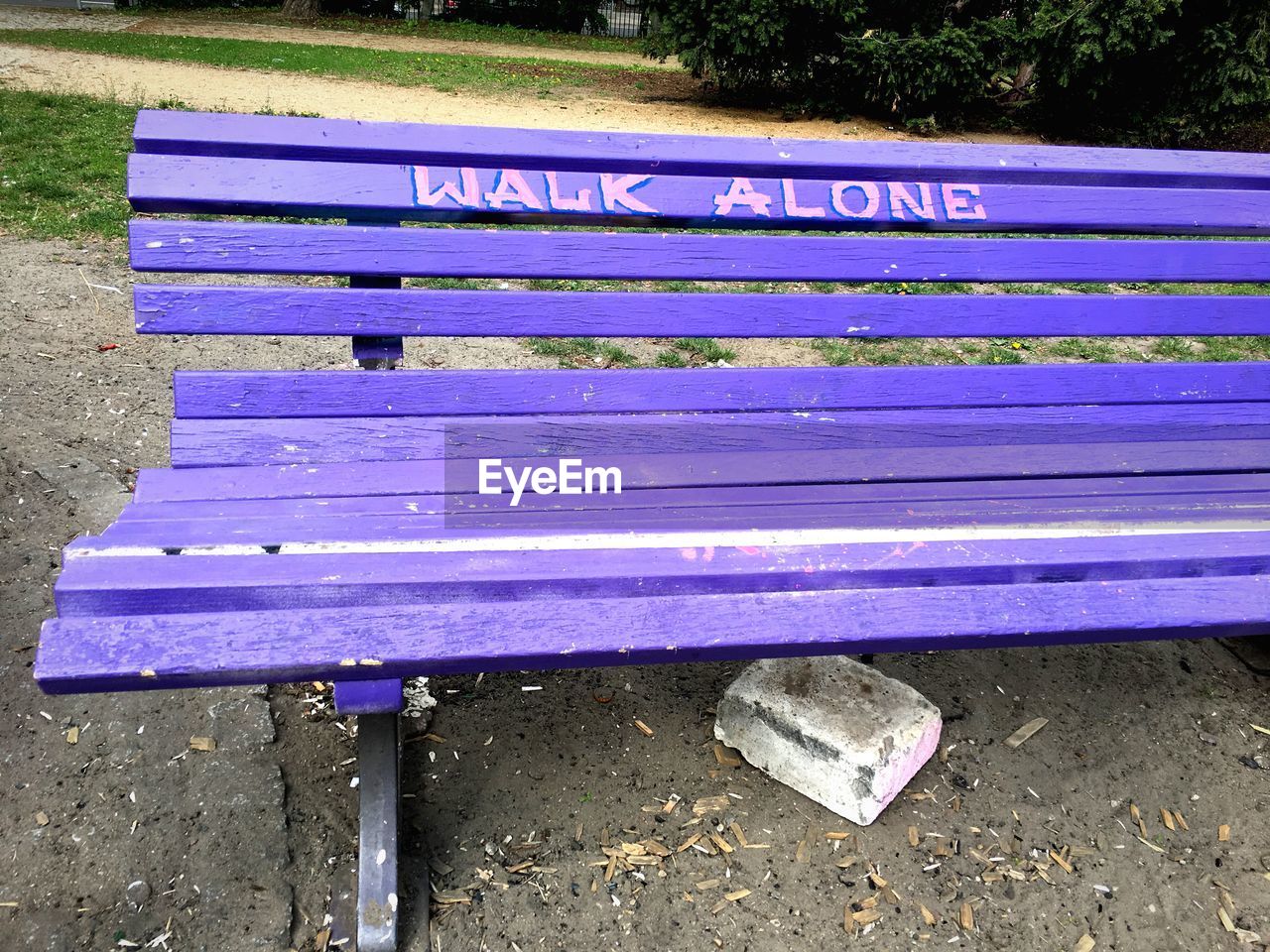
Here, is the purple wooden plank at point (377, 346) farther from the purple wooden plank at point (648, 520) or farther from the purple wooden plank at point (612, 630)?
the purple wooden plank at point (612, 630)

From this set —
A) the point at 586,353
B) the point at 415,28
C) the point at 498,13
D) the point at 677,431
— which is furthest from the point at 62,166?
the point at 498,13

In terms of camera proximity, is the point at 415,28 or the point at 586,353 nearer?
the point at 586,353

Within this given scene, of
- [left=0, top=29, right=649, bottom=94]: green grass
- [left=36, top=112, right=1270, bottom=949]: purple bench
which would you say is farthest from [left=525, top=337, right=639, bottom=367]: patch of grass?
[left=0, top=29, right=649, bottom=94]: green grass

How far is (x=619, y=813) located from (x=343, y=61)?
13341 mm

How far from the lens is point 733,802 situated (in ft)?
7.90

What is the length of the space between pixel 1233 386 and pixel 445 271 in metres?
2.12

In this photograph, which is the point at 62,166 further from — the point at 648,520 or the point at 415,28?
the point at 415,28

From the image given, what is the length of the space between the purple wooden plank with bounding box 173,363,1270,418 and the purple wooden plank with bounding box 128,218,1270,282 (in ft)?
0.76

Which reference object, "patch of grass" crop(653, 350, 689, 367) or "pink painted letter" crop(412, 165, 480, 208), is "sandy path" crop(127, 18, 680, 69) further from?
"pink painted letter" crop(412, 165, 480, 208)

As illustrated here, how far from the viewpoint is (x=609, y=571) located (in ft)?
6.21

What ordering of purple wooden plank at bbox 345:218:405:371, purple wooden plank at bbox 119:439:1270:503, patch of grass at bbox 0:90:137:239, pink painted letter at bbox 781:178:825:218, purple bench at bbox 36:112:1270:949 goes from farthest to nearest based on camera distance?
patch of grass at bbox 0:90:137:239, pink painted letter at bbox 781:178:825:218, purple wooden plank at bbox 345:218:405:371, purple wooden plank at bbox 119:439:1270:503, purple bench at bbox 36:112:1270:949

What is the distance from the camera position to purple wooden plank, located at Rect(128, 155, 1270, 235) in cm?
224
